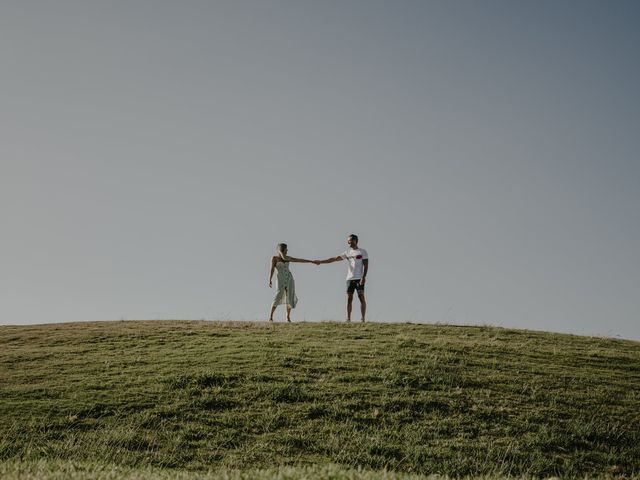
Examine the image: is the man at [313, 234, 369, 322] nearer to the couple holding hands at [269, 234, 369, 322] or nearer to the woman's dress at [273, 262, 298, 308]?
the couple holding hands at [269, 234, 369, 322]

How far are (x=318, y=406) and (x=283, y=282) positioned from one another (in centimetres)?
1138

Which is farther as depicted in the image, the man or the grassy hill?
the man

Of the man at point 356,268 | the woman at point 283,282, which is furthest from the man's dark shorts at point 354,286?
the woman at point 283,282

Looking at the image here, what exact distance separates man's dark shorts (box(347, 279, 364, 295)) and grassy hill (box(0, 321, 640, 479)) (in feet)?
9.68

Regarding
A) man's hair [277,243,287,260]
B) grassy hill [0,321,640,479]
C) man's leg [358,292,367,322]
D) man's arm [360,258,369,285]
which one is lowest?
grassy hill [0,321,640,479]

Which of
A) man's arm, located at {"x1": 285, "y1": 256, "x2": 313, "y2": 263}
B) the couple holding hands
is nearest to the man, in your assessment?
the couple holding hands

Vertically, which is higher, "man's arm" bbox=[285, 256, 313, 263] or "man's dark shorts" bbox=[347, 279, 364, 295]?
"man's arm" bbox=[285, 256, 313, 263]

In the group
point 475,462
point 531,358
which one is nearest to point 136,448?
point 475,462

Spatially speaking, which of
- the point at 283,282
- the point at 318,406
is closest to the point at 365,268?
the point at 283,282

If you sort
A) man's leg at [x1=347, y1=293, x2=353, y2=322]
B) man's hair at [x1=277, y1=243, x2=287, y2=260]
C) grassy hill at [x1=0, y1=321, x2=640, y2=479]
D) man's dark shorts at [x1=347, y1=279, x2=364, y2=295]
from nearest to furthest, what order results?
grassy hill at [x1=0, y1=321, x2=640, y2=479], man's dark shorts at [x1=347, y1=279, x2=364, y2=295], man's leg at [x1=347, y1=293, x2=353, y2=322], man's hair at [x1=277, y1=243, x2=287, y2=260]

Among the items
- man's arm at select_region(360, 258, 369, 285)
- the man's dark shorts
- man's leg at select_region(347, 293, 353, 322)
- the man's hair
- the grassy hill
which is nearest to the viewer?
the grassy hill

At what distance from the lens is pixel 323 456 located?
1051cm

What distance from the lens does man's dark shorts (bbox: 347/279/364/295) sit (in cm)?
2312

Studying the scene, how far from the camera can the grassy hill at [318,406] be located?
1039cm
